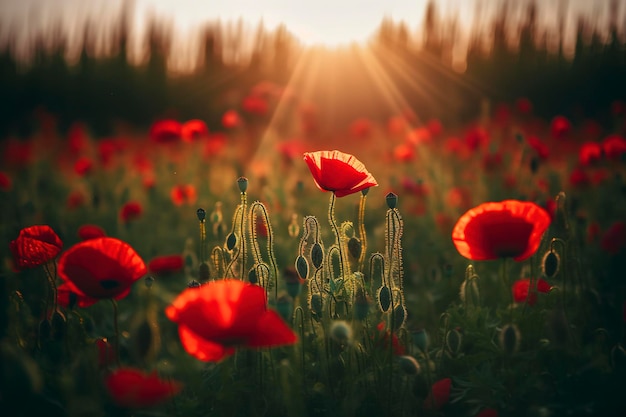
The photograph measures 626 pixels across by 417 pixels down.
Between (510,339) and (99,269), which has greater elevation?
(99,269)

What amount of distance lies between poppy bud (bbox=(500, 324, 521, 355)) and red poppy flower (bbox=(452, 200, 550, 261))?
0.22 m

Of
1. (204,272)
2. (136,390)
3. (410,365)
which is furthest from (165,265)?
(136,390)

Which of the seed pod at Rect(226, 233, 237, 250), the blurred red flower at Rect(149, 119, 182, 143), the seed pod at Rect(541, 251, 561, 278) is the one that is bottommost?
the seed pod at Rect(541, 251, 561, 278)

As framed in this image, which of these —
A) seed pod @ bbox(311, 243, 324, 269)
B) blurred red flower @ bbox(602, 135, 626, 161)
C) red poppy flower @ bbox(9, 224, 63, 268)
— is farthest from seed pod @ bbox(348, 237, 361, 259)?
blurred red flower @ bbox(602, 135, 626, 161)

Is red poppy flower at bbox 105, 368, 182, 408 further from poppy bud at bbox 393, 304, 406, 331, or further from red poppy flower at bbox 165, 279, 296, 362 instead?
poppy bud at bbox 393, 304, 406, 331

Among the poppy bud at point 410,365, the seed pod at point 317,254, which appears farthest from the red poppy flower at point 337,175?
the poppy bud at point 410,365

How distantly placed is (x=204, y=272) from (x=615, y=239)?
1870 millimetres

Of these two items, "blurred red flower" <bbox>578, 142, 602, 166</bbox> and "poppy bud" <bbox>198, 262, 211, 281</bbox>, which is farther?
"blurred red flower" <bbox>578, 142, 602, 166</bbox>

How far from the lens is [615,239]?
252cm

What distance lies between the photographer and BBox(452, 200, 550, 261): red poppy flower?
1.55 meters

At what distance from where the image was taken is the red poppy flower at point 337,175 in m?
1.64

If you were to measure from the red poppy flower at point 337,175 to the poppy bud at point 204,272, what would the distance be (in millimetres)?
621

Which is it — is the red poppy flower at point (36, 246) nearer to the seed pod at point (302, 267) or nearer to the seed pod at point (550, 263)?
the seed pod at point (302, 267)

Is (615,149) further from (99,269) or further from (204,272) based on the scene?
(99,269)
